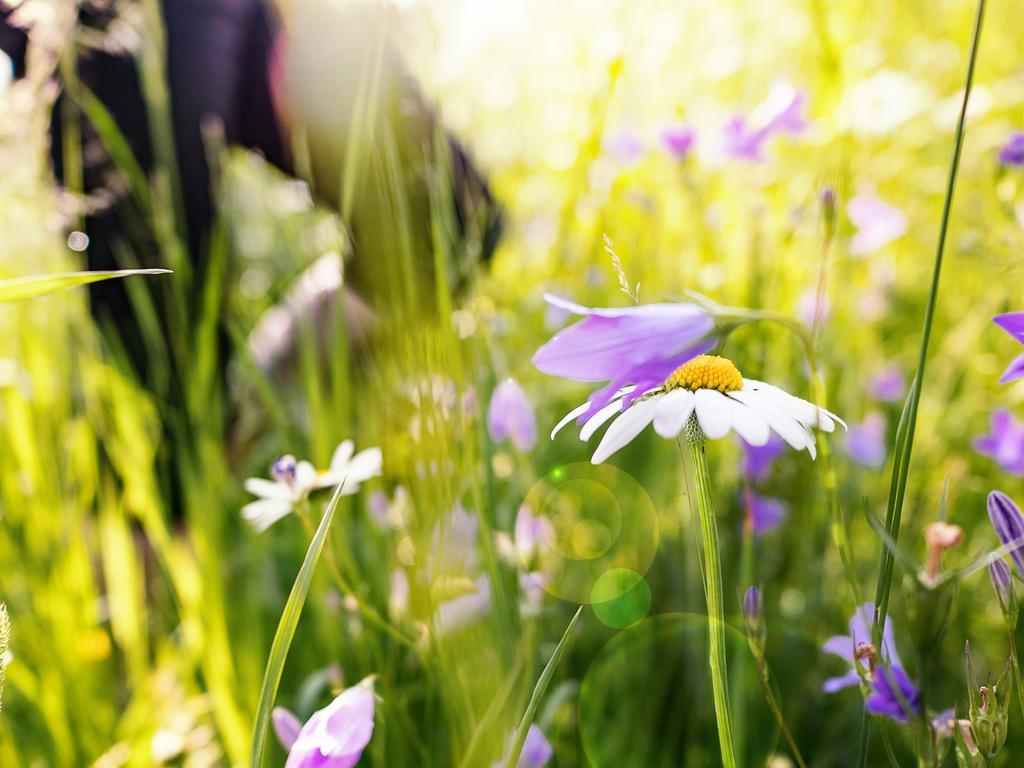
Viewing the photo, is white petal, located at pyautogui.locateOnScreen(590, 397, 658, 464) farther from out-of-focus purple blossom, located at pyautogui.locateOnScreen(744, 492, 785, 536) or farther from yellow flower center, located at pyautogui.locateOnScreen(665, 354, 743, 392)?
out-of-focus purple blossom, located at pyautogui.locateOnScreen(744, 492, 785, 536)

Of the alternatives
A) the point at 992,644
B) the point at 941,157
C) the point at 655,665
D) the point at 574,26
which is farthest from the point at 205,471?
the point at 941,157

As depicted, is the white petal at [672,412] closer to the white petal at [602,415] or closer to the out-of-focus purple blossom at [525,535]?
the white petal at [602,415]

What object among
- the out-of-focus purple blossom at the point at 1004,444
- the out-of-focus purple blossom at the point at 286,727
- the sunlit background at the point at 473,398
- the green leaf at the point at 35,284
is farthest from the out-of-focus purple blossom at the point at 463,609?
the out-of-focus purple blossom at the point at 1004,444

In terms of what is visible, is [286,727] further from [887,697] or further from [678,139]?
[678,139]

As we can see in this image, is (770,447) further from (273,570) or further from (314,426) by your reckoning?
(273,570)

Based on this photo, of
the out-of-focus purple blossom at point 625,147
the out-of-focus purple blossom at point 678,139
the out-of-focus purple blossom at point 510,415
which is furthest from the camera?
the out-of-focus purple blossom at point 625,147

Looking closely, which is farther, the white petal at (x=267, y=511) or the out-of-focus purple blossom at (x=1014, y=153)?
the out-of-focus purple blossom at (x=1014, y=153)

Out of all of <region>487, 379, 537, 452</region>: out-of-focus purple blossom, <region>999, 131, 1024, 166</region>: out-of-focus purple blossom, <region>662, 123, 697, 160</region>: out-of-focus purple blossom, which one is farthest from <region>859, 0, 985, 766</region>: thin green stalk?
<region>662, 123, 697, 160</region>: out-of-focus purple blossom
